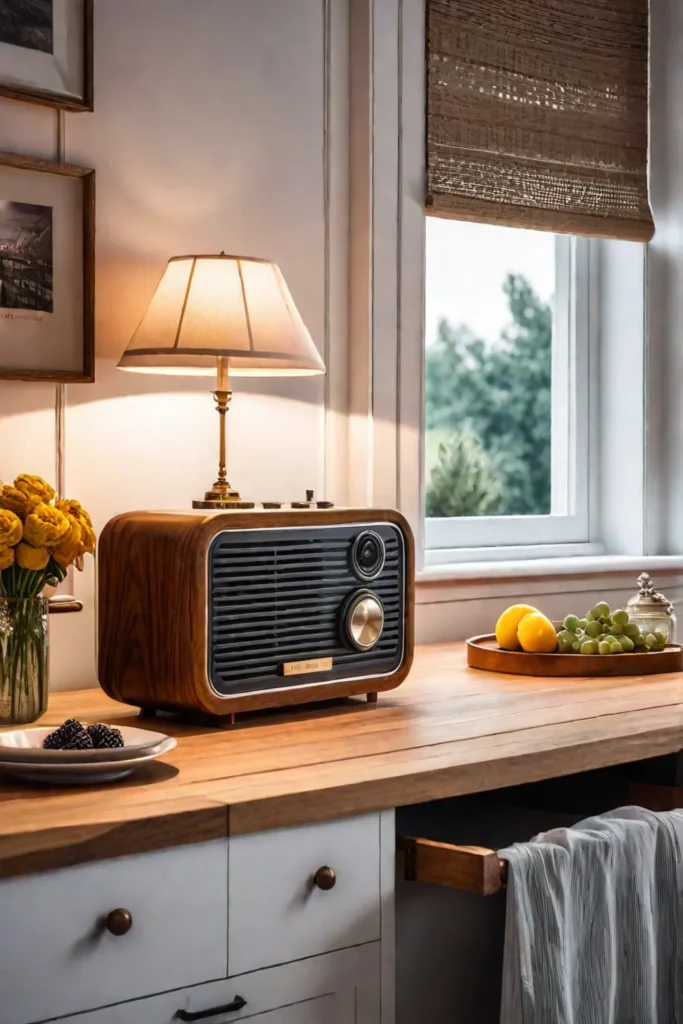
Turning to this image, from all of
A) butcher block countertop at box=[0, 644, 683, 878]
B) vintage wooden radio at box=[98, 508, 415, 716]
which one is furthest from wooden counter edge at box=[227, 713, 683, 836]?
vintage wooden radio at box=[98, 508, 415, 716]

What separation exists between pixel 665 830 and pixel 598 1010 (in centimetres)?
22

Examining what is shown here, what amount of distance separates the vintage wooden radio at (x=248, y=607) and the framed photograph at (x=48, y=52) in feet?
2.01

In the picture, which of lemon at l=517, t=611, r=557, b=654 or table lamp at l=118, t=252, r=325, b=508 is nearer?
table lamp at l=118, t=252, r=325, b=508

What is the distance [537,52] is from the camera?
2.43 m

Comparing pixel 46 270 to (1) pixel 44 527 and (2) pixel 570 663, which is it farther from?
(2) pixel 570 663

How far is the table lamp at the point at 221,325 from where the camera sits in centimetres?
170

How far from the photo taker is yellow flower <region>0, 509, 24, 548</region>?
4.80 feet

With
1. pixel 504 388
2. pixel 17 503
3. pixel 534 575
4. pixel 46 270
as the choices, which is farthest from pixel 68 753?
pixel 504 388

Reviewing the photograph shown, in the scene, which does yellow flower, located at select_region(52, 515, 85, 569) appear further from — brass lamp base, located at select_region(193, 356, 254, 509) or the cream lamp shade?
the cream lamp shade

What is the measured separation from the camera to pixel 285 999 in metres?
1.24

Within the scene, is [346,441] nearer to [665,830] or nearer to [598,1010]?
[665,830]

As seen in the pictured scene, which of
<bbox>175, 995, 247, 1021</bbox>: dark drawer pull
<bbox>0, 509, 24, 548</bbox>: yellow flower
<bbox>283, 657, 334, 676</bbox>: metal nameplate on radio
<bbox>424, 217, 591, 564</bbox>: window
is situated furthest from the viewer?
<bbox>424, 217, 591, 564</bbox>: window

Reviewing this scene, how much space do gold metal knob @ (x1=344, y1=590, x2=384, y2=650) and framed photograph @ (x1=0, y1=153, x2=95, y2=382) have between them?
50cm

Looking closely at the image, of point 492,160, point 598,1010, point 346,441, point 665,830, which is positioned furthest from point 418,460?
point 598,1010
